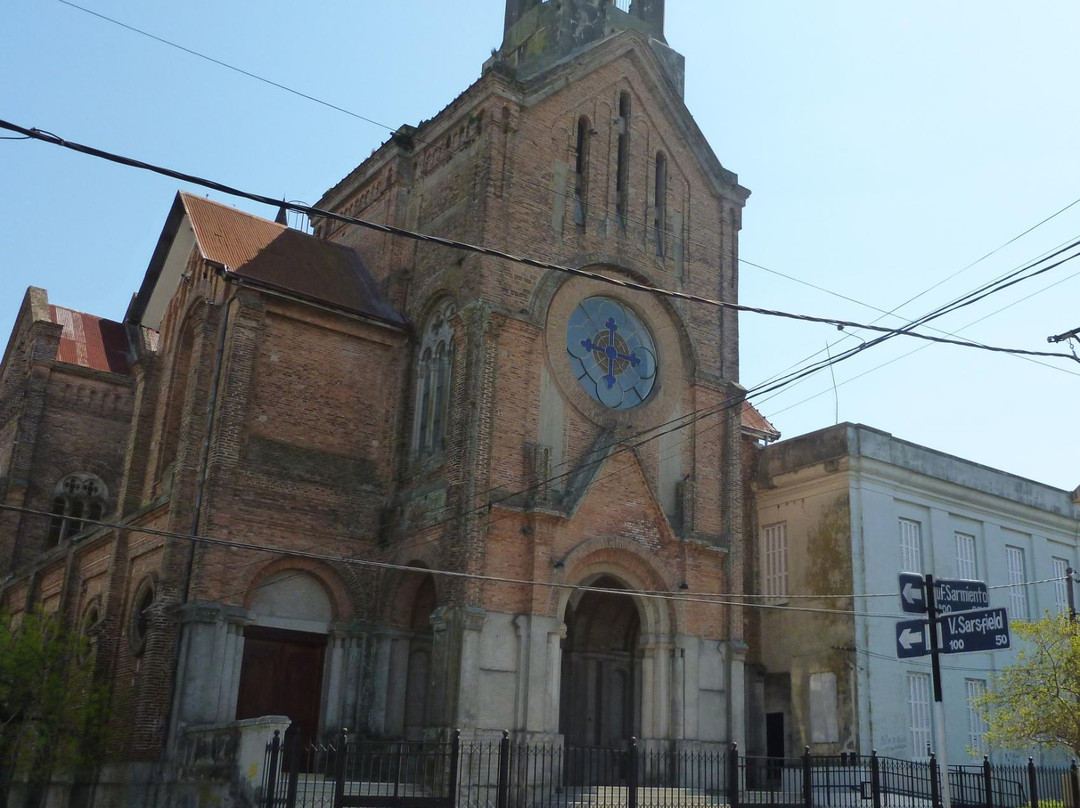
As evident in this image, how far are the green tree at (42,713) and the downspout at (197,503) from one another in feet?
8.11

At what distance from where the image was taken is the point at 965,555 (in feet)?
101

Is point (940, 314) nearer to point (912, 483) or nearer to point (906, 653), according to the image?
point (906, 653)

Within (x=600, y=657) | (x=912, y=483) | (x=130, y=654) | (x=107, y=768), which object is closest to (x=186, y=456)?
(x=130, y=654)

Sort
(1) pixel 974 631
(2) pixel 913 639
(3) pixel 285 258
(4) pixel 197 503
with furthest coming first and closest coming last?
(3) pixel 285 258
(4) pixel 197 503
(2) pixel 913 639
(1) pixel 974 631

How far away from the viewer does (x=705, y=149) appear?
30.3 meters

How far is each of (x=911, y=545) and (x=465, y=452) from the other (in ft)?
41.3

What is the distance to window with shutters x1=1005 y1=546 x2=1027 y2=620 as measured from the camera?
31891 mm

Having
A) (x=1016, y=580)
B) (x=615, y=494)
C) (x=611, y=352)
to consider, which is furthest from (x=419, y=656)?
(x=1016, y=580)

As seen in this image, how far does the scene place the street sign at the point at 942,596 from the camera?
505 inches

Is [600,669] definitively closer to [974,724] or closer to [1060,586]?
[974,724]

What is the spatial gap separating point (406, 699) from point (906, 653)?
14446 millimetres

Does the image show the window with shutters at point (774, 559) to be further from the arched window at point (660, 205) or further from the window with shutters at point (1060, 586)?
the window with shutters at point (1060, 586)

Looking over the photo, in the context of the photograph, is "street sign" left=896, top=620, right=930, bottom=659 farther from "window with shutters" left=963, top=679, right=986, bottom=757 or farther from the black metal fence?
"window with shutters" left=963, top=679, right=986, bottom=757

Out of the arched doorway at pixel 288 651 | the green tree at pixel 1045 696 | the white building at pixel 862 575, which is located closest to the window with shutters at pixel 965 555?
the white building at pixel 862 575
